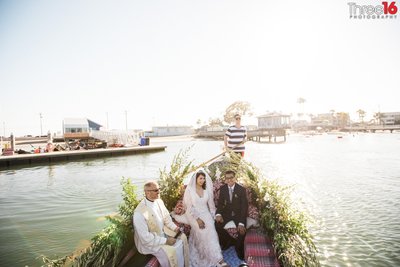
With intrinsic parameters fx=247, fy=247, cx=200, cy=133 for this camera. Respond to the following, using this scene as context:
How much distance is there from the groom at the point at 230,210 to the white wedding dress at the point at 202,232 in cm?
19

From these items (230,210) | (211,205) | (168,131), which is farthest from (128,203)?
(168,131)

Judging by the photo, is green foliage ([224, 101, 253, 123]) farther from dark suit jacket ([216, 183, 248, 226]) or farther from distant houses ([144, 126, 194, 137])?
dark suit jacket ([216, 183, 248, 226])

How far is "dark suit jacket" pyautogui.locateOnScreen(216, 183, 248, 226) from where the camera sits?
15.4ft

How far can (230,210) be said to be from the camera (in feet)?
15.7

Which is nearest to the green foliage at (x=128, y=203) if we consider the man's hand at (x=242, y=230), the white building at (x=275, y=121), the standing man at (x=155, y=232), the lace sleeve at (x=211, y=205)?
the standing man at (x=155, y=232)

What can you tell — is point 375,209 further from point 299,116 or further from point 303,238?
point 299,116

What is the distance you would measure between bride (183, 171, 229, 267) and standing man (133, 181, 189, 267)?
1.26ft

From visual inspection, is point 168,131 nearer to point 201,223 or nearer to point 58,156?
point 58,156

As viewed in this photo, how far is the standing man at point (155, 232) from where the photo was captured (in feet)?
12.4

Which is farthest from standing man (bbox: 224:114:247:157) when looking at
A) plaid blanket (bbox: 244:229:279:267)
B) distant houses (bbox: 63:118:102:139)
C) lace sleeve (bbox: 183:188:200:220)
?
distant houses (bbox: 63:118:102:139)

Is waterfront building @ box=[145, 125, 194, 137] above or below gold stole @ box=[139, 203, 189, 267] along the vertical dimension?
above

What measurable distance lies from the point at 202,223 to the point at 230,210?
0.66m

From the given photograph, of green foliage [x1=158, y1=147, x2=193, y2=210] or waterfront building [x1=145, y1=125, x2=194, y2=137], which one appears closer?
green foliage [x1=158, y1=147, x2=193, y2=210]

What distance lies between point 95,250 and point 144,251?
2.38 ft
